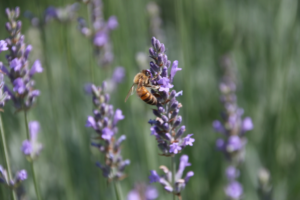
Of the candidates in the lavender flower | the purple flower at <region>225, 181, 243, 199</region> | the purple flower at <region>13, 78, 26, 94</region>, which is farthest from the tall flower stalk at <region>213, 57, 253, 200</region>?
the purple flower at <region>13, 78, 26, 94</region>

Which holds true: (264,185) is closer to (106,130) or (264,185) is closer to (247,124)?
(247,124)

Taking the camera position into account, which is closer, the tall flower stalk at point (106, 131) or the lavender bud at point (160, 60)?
the lavender bud at point (160, 60)

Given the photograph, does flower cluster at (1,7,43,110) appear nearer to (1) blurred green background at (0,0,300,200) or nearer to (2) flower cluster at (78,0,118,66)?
(1) blurred green background at (0,0,300,200)

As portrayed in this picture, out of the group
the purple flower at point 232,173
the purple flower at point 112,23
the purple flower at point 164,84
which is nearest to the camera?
the purple flower at point 164,84

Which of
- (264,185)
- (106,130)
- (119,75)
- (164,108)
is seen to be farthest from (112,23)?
(264,185)

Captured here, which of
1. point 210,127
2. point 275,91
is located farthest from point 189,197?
point 275,91

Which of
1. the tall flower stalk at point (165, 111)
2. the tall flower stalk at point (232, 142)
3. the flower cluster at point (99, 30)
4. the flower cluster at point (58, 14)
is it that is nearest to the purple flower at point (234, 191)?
the tall flower stalk at point (232, 142)

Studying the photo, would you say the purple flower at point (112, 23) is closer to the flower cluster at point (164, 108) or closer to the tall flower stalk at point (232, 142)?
the tall flower stalk at point (232, 142)
